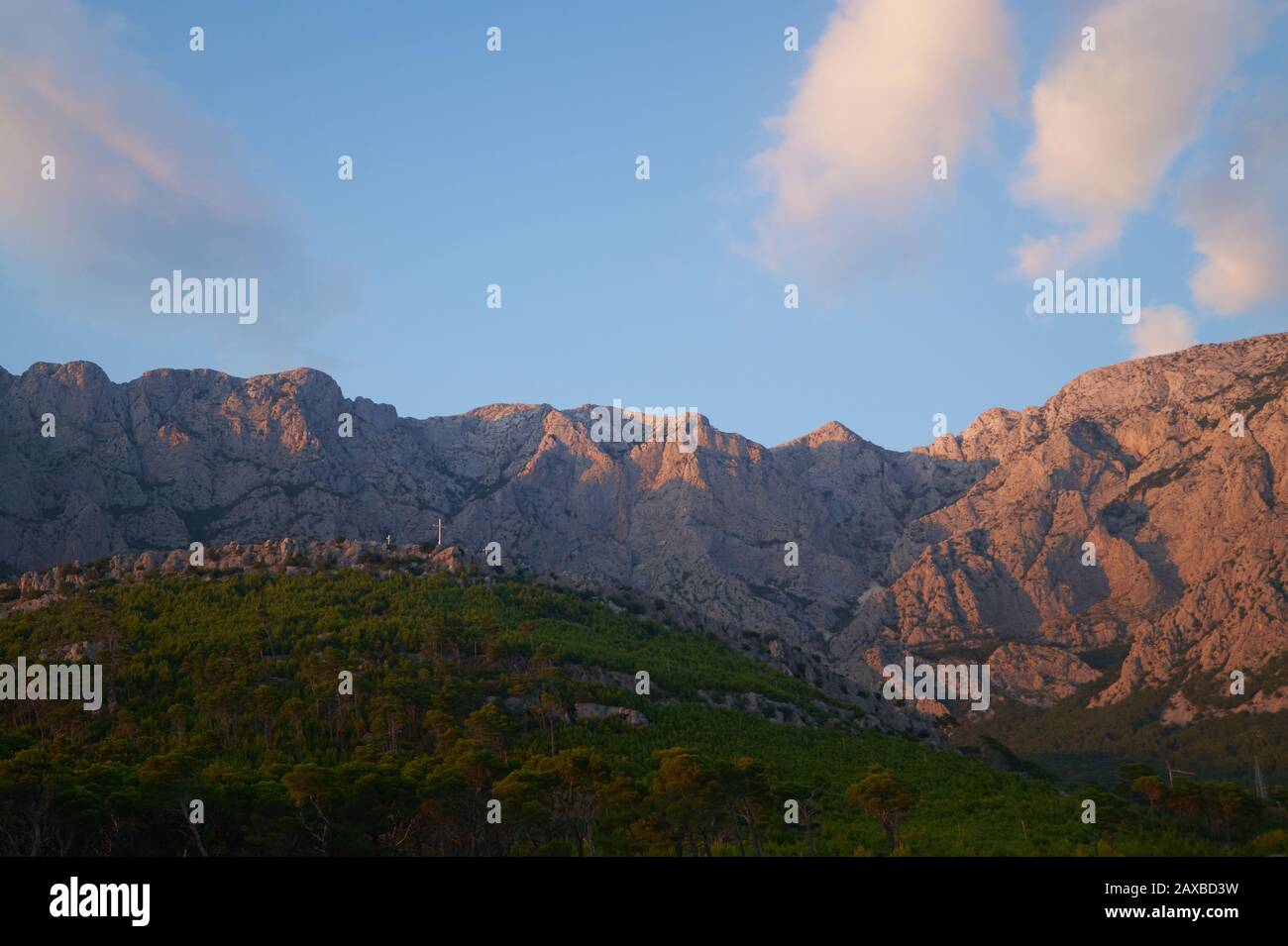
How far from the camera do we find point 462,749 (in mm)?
57344

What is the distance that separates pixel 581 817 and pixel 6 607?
274ft

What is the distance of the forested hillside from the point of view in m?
46.5

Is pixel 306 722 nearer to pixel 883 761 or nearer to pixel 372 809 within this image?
pixel 372 809

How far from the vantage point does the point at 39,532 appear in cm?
19225

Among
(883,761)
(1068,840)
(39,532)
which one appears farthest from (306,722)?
(39,532)

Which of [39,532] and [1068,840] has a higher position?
[39,532]

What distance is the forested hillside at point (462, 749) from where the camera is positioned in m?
46.5

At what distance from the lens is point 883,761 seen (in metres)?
80.9
